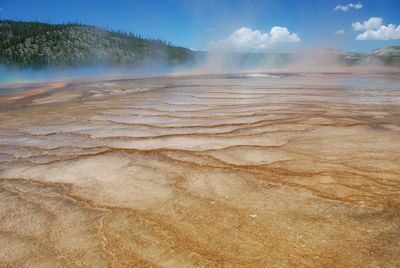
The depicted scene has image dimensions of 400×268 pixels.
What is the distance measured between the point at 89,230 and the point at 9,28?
52.8 metres

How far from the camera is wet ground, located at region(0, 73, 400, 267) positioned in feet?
7.47

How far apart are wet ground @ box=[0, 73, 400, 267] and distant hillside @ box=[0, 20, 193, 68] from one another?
4193 centimetres

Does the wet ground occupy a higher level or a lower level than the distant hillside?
lower

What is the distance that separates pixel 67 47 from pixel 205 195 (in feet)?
170

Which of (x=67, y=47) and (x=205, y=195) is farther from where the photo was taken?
(x=67, y=47)

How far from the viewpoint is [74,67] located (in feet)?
151

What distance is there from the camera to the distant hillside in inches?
1700

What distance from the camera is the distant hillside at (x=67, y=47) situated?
43.2 metres

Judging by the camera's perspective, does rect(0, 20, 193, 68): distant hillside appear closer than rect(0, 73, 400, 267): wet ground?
No

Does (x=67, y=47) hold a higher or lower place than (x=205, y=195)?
higher

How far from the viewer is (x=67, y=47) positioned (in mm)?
49812

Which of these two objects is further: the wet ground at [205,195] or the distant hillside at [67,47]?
the distant hillside at [67,47]

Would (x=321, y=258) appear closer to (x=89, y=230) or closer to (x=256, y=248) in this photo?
(x=256, y=248)

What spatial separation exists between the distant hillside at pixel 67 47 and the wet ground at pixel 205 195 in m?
41.9
